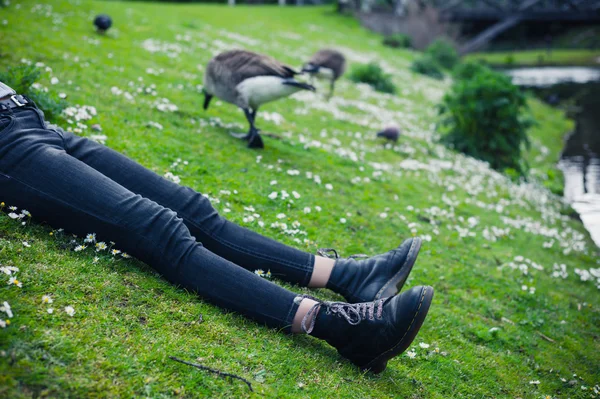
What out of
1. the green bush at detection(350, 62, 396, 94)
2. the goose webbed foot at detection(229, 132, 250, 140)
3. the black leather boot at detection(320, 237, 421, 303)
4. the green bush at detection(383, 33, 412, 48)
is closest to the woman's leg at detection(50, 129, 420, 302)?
the black leather boot at detection(320, 237, 421, 303)

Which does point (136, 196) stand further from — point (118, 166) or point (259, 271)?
point (259, 271)

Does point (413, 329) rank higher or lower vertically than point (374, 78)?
lower

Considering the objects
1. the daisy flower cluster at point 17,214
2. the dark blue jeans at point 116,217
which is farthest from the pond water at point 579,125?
the daisy flower cluster at point 17,214

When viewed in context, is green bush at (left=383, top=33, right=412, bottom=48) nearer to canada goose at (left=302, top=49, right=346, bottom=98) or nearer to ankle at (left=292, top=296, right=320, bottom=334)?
canada goose at (left=302, top=49, right=346, bottom=98)

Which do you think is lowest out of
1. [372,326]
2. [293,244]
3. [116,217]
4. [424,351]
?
[424,351]

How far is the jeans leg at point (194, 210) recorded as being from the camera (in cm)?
396

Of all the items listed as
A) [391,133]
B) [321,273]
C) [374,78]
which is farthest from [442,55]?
[321,273]

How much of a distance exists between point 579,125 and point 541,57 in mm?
24675

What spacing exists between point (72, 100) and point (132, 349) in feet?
18.3

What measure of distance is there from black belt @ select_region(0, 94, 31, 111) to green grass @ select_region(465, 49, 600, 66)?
4127 cm

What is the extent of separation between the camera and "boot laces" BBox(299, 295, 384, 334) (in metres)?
3.49

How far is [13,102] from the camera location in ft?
12.4

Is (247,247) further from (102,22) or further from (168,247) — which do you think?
(102,22)

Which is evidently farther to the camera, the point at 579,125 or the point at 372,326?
the point at 579,125
